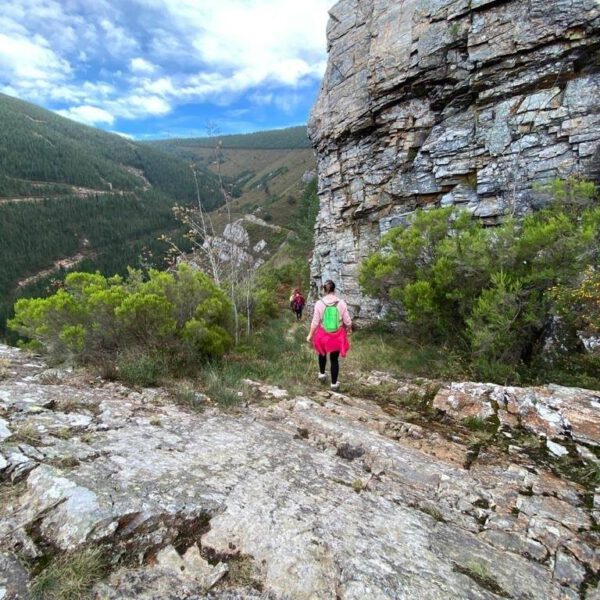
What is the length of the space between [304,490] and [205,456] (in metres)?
0.99

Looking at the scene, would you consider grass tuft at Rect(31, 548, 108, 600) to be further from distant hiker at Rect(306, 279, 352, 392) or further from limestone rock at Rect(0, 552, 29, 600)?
distant hiker at Rect(306, 279, 352, 392)

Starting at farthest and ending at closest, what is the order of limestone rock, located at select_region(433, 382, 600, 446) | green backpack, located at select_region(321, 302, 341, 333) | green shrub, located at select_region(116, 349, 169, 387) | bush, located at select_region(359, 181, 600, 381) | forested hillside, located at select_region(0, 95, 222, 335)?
forested hillside, located at select_region(0, 95, 222, 335) < green backpack, located at select_region(321, 302, 341, 333) < bush, located at select_region(359, 181, 600, 381) < green shrub, located at select_region(116, 349, 169, 387) < limestone rock, located at select_region(433, 382, 600, 446)

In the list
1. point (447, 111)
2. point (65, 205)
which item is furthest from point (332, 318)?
point (65, 205)

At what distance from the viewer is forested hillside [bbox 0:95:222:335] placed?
9375 cm

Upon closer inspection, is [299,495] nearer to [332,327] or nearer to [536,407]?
[332,327]

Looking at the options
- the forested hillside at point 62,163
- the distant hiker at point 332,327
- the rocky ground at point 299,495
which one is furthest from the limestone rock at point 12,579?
the forested hillside at point 62,163

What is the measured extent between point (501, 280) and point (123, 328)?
20.4 feet

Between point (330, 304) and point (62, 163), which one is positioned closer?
point (330, 304)

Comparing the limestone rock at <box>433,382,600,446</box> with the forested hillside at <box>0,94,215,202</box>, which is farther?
the forested hillside at <box>0,94,215,202</box>

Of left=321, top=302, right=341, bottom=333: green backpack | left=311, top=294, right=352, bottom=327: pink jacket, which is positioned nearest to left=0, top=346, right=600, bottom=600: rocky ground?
left=321, top=302, right=341, bottom=333: green backpack

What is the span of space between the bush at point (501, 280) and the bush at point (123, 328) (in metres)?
4.20

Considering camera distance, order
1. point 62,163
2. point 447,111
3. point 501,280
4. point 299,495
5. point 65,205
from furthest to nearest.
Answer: point 62,163 → point 65,205 → point 447,111 → point 501,280 → point 299,495

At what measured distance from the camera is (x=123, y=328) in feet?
20.3

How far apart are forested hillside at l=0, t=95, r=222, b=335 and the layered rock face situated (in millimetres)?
64173
